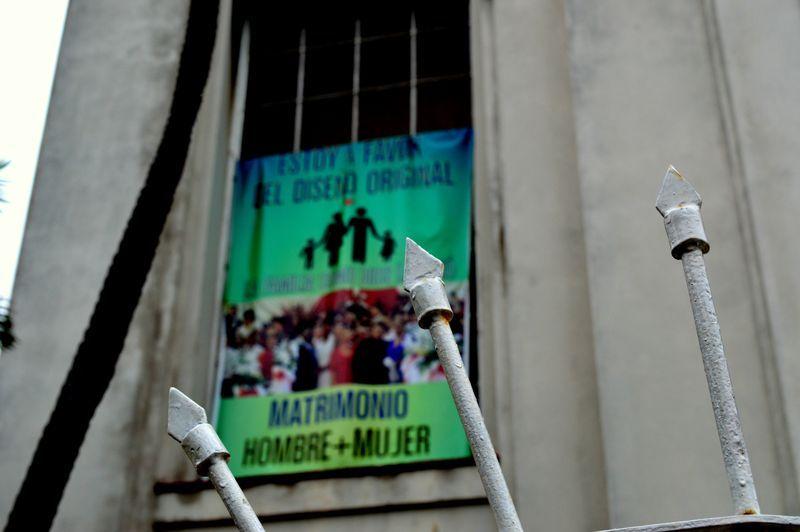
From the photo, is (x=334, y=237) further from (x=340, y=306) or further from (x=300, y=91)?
(x=300, y=91)

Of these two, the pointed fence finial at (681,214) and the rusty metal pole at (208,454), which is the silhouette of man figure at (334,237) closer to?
the rusty metal pole at (208,454)

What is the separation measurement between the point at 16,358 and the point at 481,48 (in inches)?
170

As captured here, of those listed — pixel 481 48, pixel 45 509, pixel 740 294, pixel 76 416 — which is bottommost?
pixel 45 509

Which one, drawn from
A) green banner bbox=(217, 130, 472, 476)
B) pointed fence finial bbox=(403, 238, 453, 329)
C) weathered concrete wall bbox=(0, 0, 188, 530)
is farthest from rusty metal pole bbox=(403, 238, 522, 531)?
weathered concrete wall bbox=(0, 0, 188, 530)

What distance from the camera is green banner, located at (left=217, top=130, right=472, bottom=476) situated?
909cm

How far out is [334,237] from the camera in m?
10.0

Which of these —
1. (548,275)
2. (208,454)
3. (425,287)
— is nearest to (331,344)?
(548,275)

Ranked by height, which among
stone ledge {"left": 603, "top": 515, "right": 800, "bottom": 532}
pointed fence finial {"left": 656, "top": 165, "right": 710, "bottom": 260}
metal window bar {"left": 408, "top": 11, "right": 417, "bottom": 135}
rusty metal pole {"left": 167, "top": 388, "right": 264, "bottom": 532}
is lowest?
stone ledge {"left": 603, "top": 515, "right": 800, "bottom": 532}

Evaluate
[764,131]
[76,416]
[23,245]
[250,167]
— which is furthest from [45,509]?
[764,131]

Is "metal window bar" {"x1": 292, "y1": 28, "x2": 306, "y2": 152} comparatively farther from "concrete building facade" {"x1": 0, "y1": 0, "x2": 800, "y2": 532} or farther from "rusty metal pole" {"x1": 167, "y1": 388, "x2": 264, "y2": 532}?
"rusty metal pole" {"x1": 167, "y1": 388, "x2": 264, "y2": 532}

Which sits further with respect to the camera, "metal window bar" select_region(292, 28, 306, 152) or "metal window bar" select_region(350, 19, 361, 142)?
"metal window bar" select_region(292, 28, 306, 152)

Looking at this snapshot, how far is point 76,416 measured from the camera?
279 inches

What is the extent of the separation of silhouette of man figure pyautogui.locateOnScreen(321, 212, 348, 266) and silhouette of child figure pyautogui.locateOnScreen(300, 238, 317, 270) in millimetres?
91

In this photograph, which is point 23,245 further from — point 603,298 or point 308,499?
point 603,298
